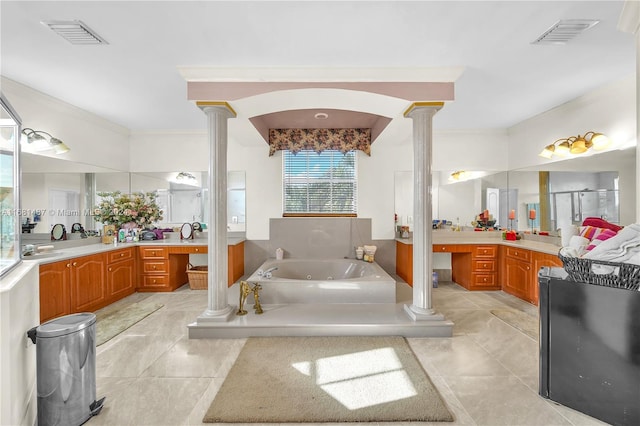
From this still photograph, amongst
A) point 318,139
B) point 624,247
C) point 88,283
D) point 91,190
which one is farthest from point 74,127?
point 624,247

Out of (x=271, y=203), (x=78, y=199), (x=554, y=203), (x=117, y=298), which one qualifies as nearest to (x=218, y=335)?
(x=117, y=298)

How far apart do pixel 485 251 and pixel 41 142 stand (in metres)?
6.16

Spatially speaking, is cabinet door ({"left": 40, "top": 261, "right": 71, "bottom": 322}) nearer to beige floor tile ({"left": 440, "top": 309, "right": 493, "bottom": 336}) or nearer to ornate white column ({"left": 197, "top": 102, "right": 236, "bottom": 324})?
ornate white column ({"left": 197, "top": 102, "right": 236, "bottom": 324})

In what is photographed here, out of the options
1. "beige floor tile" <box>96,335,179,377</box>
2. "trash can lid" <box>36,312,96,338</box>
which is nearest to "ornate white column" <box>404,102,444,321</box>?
"beige floor tile" <box>96,335,179,377</box>

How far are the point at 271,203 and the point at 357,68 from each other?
2695mm

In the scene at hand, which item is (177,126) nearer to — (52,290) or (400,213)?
(52,290)

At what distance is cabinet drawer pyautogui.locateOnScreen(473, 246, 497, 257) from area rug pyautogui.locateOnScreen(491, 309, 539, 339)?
1.02 meters

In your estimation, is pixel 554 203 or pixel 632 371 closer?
pixel 632 371

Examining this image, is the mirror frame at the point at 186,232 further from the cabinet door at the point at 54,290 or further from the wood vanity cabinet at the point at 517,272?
the wood vanity cabinet at the point at 517,272

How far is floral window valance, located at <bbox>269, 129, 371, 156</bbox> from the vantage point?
15.3 feet

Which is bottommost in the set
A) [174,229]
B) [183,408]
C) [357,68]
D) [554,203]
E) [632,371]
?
[183,408]

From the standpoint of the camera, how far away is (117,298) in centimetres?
380

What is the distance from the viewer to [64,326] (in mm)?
1661

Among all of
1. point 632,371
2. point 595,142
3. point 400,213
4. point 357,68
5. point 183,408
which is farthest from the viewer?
point 400,213
